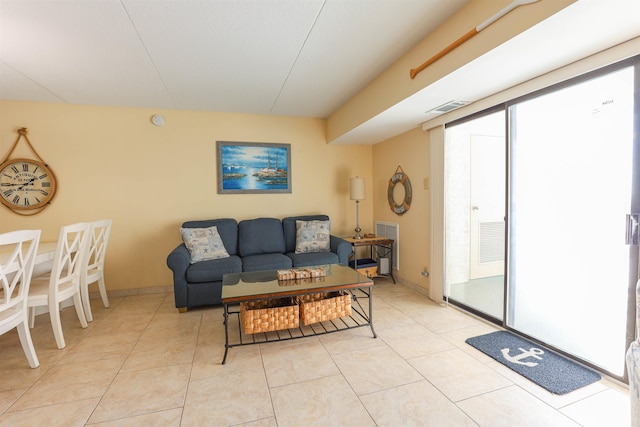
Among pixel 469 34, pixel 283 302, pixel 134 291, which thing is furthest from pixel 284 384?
pixel 134 291

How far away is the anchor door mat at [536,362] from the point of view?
1760 mm

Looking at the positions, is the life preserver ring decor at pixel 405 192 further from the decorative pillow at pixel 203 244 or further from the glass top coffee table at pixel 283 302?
the decorative pillow at pixel 203 244

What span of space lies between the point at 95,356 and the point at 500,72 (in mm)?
3553

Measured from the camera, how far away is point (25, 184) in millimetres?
3270

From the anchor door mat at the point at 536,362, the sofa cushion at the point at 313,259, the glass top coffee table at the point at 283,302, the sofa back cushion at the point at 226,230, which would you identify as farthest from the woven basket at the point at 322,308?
the sofa back cushion at the point at 226,230

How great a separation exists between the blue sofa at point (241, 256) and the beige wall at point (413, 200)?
0.78 metres

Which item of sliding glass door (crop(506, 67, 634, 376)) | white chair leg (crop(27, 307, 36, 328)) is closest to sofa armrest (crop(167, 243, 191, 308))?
white chair leg (crop(27, 307, 36, 328))

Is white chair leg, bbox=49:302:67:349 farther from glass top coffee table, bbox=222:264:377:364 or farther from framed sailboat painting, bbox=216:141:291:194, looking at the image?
framed sailboat painting, bbox=216:141:291:194

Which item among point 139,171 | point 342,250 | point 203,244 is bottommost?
point 342,250

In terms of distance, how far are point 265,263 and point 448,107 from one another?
245 cm

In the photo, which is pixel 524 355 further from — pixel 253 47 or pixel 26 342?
pixel 26 342

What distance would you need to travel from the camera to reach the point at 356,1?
1740 millimetres

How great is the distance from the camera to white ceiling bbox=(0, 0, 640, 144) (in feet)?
5.49

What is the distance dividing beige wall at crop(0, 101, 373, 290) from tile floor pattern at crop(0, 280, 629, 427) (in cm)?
126
